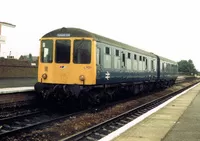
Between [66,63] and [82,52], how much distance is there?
793mm

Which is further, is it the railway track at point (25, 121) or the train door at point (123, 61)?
the train door at point (123, 61)

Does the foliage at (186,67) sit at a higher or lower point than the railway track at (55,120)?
higher

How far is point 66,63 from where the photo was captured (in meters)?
13.0

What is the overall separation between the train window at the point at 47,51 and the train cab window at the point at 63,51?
300 mm

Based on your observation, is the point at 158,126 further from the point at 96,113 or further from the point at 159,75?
the point at 159,75

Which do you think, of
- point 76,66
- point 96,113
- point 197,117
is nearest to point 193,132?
point 197,117

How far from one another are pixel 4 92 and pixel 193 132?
8.20 metres

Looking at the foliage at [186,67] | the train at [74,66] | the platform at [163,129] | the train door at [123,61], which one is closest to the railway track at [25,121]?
the train at [74,66]

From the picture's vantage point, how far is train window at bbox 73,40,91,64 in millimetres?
12727

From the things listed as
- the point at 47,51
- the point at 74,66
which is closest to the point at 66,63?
the point at 74,66

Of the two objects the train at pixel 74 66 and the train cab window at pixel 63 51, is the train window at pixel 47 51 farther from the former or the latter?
the train cab window at pixel 63 51

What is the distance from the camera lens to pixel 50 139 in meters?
8.26

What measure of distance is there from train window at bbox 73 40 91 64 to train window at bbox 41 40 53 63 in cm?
108

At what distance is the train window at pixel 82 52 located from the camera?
12.7 metres
